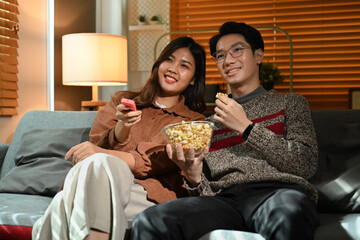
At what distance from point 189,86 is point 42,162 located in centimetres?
83

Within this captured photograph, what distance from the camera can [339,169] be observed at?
1772mm

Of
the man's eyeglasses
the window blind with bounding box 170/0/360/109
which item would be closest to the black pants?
the man's eyeglasses

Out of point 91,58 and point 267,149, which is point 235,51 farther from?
point 91,58

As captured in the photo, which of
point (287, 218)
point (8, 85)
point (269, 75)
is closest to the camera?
point (287, 218)

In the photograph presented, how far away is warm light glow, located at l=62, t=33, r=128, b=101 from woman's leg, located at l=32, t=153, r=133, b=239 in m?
1.78

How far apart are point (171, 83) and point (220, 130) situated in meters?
0.40

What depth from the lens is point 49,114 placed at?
253 centimetres

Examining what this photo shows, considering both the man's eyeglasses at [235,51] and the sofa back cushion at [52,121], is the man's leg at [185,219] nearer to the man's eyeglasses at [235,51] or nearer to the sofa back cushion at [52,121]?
the man's eyeglasses at [235,51]

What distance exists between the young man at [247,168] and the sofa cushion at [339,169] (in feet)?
0.63

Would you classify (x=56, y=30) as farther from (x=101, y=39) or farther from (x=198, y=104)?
(x=198, y=104)

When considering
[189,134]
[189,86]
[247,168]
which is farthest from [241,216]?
[189,86]

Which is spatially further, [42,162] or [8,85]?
[8,85]

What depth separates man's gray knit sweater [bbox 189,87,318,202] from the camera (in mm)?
1511

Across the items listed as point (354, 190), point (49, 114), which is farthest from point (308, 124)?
point (49, 114)
